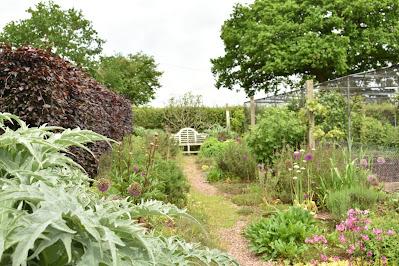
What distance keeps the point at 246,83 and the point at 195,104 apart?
6.00 m

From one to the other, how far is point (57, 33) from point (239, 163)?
19.5 metres

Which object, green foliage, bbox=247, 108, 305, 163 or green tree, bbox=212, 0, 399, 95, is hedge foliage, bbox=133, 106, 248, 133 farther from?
green foliage, bbox=247, 108, 305, 163

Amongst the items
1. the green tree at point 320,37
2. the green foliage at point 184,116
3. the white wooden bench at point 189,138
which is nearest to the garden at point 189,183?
the white wooden bench at point 189,138

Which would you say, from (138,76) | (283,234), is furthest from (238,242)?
(138,76)

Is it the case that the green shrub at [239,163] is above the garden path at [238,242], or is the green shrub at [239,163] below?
above

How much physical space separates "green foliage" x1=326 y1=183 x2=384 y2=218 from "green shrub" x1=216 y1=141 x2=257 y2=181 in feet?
11.5

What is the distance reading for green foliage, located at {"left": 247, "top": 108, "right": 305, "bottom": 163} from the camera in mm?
10188

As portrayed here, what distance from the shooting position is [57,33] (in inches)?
1085

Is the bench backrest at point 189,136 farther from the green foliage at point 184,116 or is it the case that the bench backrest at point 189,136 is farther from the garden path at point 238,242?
the garden path at point 238,242

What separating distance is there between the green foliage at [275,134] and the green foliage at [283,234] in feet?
13.1

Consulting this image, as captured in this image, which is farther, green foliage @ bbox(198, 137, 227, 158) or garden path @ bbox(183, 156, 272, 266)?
green foliage @ bbox(198, 137, 227, 158)

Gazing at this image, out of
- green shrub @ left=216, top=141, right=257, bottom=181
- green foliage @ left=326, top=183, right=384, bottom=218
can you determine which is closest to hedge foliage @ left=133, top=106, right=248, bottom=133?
green shrub @ left=216, top=141, right=257, bottom=181

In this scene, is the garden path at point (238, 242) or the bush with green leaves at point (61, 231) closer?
the bush with green leaves at point (61, 231)

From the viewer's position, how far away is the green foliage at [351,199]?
260 inches
